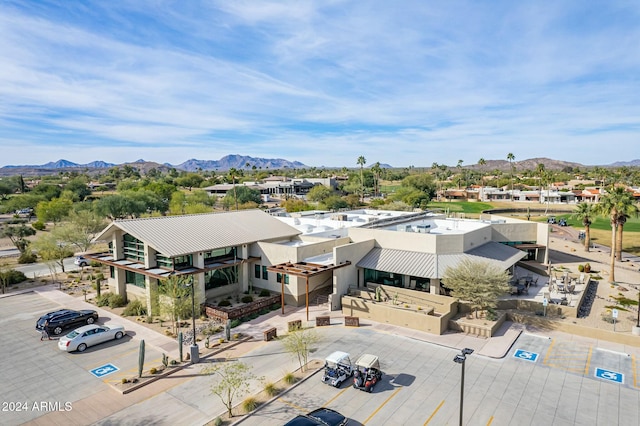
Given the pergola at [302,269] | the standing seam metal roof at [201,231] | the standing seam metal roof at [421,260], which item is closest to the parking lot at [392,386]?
the pergola at [302,269]

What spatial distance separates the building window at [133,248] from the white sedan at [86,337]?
8.86 meters

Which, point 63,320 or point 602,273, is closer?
point 63,320

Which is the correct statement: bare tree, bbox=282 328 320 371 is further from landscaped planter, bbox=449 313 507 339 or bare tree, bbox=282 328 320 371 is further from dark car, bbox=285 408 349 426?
landscaped planter, bbox=449 313 507 339

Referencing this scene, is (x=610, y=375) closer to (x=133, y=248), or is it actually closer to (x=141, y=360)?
(x=141, y=360)

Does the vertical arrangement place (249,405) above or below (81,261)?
below

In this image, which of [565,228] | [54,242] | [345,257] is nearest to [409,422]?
[345,257]

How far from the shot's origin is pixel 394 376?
75.3 ft

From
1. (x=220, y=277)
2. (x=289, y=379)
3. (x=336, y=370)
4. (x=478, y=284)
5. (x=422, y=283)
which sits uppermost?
(x=478, y=284)

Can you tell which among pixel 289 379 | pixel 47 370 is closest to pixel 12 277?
pixel 47 370

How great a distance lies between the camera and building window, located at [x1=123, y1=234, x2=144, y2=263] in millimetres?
35969

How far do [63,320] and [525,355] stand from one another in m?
33.3

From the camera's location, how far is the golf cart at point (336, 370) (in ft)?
71.8

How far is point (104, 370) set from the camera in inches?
943

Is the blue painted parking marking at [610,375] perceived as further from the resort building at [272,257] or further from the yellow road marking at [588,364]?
the resort building at [272,257]
